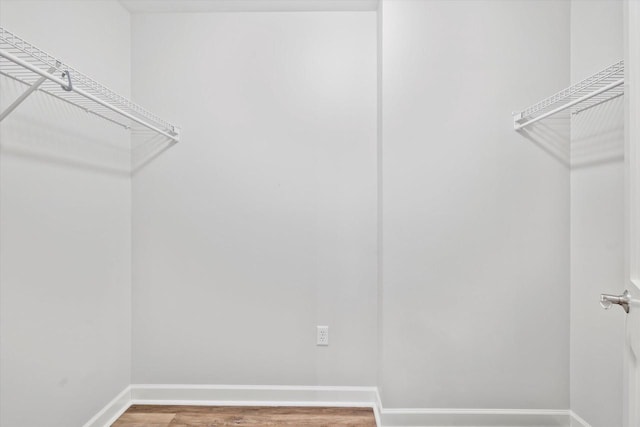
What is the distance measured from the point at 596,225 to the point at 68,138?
99.5 inches

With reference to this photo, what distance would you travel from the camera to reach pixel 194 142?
2111mm

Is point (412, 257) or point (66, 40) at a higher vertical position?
point (66, 40)

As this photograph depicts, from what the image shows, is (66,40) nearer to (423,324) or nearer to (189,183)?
(189,183)

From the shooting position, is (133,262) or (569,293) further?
(133,262)

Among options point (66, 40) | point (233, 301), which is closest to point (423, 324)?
point (233, 301)

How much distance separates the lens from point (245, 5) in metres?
2.03

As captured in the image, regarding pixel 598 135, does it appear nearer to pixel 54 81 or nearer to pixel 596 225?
pixel 596 225

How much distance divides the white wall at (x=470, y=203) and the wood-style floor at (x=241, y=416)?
0.91ft

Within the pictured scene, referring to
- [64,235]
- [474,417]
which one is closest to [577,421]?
[474,417]

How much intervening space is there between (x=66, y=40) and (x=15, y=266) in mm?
1033

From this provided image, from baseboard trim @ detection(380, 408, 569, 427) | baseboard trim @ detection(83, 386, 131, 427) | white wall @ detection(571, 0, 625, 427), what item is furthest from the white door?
baseboard trim @ detection(83, 386, 131, 427)

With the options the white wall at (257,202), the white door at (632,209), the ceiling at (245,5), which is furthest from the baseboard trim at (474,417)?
the ceiling at (245,5)

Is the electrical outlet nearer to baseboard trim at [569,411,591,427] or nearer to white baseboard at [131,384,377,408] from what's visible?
white baseboard at [131,384,377,408]

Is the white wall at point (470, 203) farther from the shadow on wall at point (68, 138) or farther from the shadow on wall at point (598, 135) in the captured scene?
the shadow on wall at point (68, 138)
